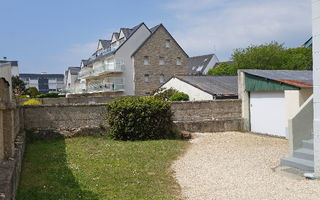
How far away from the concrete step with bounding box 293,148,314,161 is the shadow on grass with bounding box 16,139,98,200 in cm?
563

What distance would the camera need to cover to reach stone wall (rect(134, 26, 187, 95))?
1447 inches

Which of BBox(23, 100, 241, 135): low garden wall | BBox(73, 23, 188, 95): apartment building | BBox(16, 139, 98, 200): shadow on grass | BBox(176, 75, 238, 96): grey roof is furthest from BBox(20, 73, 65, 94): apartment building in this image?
BBox(16, 139, 98, 200): shadow on grass

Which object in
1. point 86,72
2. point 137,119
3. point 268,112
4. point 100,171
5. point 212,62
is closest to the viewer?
point 100,171

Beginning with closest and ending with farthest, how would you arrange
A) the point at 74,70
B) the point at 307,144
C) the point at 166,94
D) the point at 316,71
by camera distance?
the point at 316,71
the point at 307,144
the point at 166,94
the point at 74,70

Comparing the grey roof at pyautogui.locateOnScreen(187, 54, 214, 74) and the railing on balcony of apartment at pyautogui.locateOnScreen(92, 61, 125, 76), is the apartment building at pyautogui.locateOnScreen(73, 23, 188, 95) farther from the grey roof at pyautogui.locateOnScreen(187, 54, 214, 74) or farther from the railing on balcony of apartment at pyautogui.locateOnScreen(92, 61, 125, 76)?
the grey roof at pyautogui.locateOnScreen(187, 54, 214, 74)

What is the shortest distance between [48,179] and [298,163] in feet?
21.5

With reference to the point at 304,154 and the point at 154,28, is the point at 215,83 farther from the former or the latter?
the point at 154,28

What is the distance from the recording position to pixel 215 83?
76.0 feet

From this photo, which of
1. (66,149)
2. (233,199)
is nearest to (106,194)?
(233,199)

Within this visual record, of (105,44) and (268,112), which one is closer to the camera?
(268,112)

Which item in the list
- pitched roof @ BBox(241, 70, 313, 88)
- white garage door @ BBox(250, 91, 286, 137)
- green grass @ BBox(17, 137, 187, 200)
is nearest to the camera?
green grass @ BBox(17, 137, 187, 200)

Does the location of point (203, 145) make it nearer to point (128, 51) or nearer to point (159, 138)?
point (159, 138)

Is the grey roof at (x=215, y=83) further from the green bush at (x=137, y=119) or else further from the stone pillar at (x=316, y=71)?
the stone pillar at (x=316, y=71)

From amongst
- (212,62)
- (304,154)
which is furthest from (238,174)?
(212,62)
